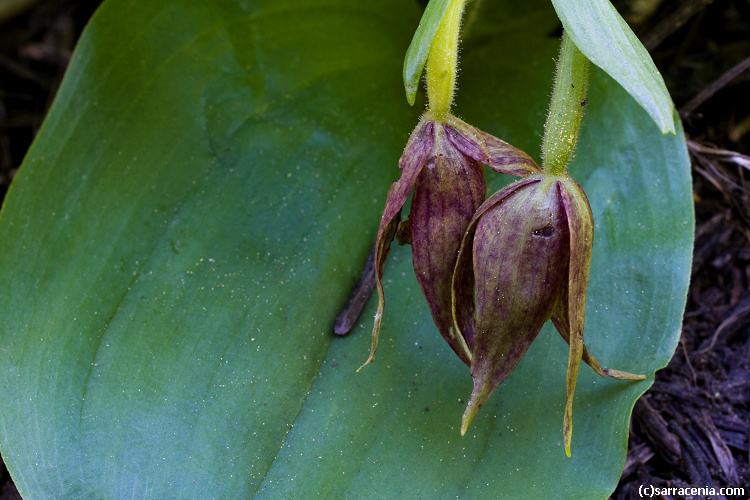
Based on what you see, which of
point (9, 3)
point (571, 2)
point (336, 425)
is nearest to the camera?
point (571, 2)

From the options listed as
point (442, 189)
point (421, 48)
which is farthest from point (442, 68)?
point (442, 189)

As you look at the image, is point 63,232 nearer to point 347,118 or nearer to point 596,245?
point 347,118

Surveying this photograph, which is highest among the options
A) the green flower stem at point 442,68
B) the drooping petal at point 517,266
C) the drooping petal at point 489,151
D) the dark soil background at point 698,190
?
the green flower stem at point 442,68

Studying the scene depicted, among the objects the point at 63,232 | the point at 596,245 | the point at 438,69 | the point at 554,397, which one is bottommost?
the point at 554,397

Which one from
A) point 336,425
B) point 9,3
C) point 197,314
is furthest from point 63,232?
point 9,3

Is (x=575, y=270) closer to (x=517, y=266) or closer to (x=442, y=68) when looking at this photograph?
(x=517, y=266)

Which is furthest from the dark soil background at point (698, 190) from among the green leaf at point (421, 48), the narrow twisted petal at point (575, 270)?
the green leaf at point (421, 48)

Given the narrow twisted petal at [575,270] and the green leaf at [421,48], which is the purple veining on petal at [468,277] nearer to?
the narrow twisted petal at [575,270]
